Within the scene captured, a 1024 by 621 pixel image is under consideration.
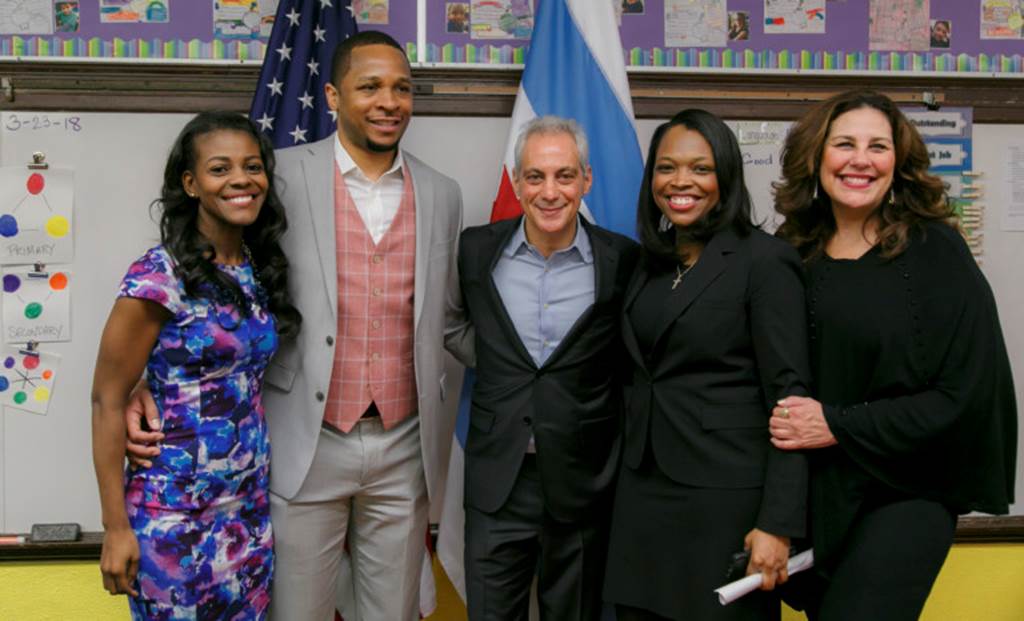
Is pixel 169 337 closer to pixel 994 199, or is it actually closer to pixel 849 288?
pixel 849 288

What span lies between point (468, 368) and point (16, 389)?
1.43 meters

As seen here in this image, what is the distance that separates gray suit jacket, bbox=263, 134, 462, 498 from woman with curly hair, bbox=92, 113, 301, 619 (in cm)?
11

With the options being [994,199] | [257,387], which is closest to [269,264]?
[257,387]

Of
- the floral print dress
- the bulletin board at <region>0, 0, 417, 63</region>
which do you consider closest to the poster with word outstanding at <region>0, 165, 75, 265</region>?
the bulletin board at <region>0, 0, 417, 63</region>

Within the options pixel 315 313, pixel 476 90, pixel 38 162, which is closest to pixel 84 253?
→ pixel 38 162

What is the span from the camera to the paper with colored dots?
8.46ft

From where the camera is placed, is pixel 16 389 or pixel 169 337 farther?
pixel 16 389

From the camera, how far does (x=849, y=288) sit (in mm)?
1820

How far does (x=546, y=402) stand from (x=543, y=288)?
0.97 ft

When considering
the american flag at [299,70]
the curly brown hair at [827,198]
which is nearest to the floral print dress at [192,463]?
the american flag at [299,70]

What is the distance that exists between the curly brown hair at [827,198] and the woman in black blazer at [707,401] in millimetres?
144

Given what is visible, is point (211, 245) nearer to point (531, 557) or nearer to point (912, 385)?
point (531, 557)

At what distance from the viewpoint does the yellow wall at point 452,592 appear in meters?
2.66

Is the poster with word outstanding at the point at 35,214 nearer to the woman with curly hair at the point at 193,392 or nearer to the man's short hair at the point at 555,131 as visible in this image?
the woman with curly hair at the point at 193,392
